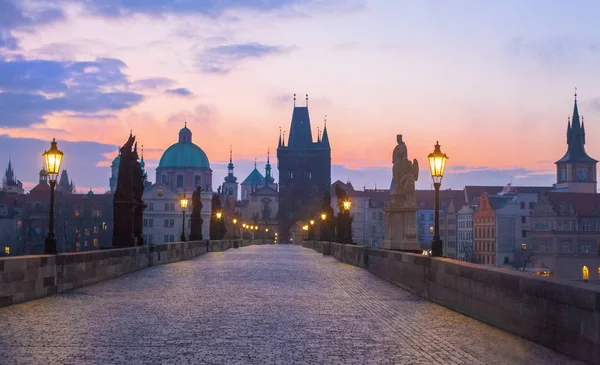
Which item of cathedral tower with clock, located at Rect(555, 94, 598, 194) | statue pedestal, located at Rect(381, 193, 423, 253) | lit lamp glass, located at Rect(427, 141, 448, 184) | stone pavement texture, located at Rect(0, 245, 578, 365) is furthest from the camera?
cathedral tower with clock, located at Rect(555, 94, 598, 194)

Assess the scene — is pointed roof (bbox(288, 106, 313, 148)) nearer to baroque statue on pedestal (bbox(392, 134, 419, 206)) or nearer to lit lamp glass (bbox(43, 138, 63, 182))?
baroque statue on pedestal (bbox(392, 134, 419, 206))

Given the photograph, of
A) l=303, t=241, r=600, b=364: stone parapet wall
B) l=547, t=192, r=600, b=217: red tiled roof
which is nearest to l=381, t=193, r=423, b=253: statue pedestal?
l=303, t=241, r=600, b=364: stone parapet wall

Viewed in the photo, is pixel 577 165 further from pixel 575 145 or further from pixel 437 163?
pixel 437 163

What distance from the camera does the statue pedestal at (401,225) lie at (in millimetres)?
30516

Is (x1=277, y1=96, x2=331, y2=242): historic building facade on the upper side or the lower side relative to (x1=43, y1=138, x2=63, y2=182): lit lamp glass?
upper

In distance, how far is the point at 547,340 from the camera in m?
11.2

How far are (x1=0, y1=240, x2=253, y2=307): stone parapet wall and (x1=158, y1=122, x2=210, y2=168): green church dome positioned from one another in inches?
5876

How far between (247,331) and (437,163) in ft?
36.7

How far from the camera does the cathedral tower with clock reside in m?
174

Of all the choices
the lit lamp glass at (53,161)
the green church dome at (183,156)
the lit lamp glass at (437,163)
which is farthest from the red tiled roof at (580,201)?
the lit lamp glass at (53,161)

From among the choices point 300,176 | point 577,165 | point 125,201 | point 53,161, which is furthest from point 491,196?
point 53,161

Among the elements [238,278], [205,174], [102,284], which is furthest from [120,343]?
[205,174]

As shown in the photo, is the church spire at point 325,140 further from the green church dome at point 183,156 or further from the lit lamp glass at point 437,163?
the lit lamp glass at point 437,163

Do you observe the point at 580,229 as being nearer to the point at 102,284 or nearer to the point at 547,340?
the point at 102,284
